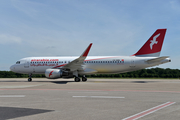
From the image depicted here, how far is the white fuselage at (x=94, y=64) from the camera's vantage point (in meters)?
28.4

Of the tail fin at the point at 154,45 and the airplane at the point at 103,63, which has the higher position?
the tail fin at the point at 154,45

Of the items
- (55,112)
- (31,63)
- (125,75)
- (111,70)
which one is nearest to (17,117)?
(55,112)

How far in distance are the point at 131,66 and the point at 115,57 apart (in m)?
2.88

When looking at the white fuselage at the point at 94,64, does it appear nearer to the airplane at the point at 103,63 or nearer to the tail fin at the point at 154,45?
the airplane at the point at 103,63

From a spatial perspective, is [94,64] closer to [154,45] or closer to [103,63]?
[103,63]

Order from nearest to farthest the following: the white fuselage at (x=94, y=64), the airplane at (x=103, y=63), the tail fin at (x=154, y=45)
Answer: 1. the airplane at (x=103, y=63)
2. the tail fin at (x=154, y=45)
3. the white fuselage at (x=94, y=64)

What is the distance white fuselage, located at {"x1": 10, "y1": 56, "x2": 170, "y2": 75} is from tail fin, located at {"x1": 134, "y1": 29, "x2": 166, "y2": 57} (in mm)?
1213

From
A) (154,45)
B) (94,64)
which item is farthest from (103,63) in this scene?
(154,45)

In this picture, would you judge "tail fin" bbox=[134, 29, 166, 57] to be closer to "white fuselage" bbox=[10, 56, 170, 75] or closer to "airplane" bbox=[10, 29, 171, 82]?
"airplane" bbox=[10, 29, 171, 82]

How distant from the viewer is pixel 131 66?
2855cm

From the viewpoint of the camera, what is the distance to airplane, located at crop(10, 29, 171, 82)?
89.6 feet

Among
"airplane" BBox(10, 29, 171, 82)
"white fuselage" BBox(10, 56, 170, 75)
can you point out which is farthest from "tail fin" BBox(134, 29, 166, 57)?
"white fuselage" BBox(10, 56, 170, 75)

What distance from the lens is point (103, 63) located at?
2923 centimetres

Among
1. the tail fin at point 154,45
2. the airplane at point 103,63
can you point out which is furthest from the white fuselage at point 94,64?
the tail fin at point 154,45
